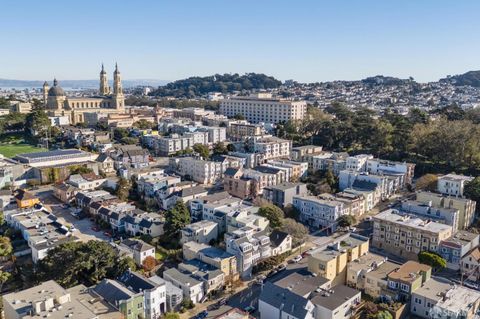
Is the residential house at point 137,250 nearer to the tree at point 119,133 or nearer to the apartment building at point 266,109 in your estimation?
the tree at point 119,133

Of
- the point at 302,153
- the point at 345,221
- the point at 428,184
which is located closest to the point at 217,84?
the point at 302,153

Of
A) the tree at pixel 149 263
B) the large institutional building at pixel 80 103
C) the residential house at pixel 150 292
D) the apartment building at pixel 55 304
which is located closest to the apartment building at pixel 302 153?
the tree at pixel 149 263

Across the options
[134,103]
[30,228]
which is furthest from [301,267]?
[134,103]

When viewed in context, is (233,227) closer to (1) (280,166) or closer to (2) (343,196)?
(2) (343,196)

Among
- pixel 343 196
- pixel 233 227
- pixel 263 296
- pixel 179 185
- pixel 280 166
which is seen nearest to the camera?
pixel 263 296

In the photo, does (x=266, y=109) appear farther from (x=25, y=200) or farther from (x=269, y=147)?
(x=25, y=200)

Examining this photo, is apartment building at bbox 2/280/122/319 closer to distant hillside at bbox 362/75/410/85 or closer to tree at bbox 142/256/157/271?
tree at bbox 142/256/157/271

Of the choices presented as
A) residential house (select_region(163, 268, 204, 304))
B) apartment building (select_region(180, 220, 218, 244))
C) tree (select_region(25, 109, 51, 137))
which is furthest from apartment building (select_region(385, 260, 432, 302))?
tree (select_region(25, 109, 51, 137))

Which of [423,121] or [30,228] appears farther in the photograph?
[423,121]
